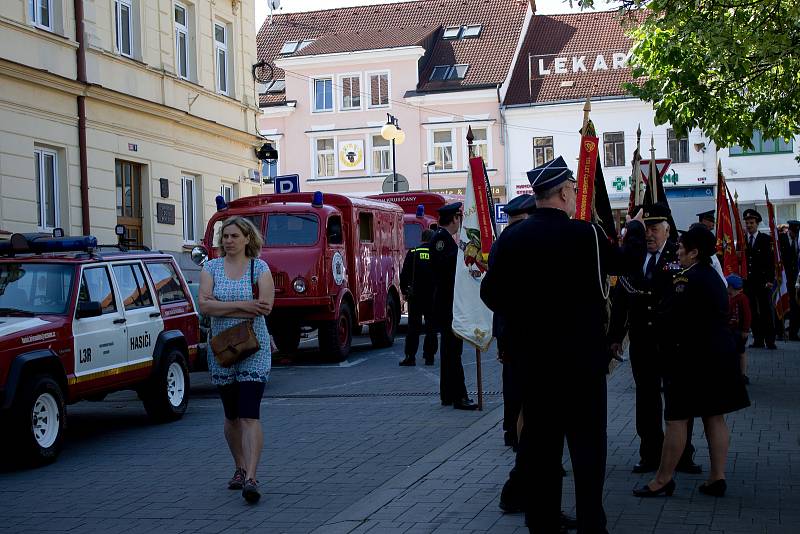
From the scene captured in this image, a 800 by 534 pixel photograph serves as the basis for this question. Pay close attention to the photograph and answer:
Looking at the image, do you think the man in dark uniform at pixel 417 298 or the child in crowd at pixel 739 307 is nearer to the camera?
the child in crowd at pixel 739 307

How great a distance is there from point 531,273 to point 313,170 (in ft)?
162

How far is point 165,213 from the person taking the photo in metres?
24.5

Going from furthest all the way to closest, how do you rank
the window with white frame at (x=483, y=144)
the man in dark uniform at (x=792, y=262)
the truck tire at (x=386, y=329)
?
the window with white frame at (x=483, y=144) → the truck tire at (x=386, y=329) → the man in dark uniform at (x=792, y=262)

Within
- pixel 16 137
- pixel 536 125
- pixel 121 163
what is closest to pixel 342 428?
pixel 16 137

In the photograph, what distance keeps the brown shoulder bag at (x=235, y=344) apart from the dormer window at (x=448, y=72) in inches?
1799

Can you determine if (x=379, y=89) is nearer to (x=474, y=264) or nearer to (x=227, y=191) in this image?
(x=227, y=191)

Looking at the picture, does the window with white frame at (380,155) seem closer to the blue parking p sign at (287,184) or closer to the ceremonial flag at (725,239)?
the blue parking p sign at (287,184)

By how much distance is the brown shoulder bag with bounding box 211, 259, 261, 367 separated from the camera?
7961mm

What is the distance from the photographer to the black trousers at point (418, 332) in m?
16.9

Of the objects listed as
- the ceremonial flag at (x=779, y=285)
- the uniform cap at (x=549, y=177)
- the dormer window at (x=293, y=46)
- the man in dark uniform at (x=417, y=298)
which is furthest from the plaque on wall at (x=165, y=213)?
the dormer window at (x=293, y=46)

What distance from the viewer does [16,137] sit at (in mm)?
19406

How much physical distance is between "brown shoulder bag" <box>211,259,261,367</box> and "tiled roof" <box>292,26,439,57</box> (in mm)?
46012

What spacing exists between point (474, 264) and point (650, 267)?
11.7 feet

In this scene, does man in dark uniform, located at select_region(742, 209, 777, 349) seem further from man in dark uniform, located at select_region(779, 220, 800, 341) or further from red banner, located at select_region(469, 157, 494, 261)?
red banner, located at select_region(469, 157, 494, 261)
